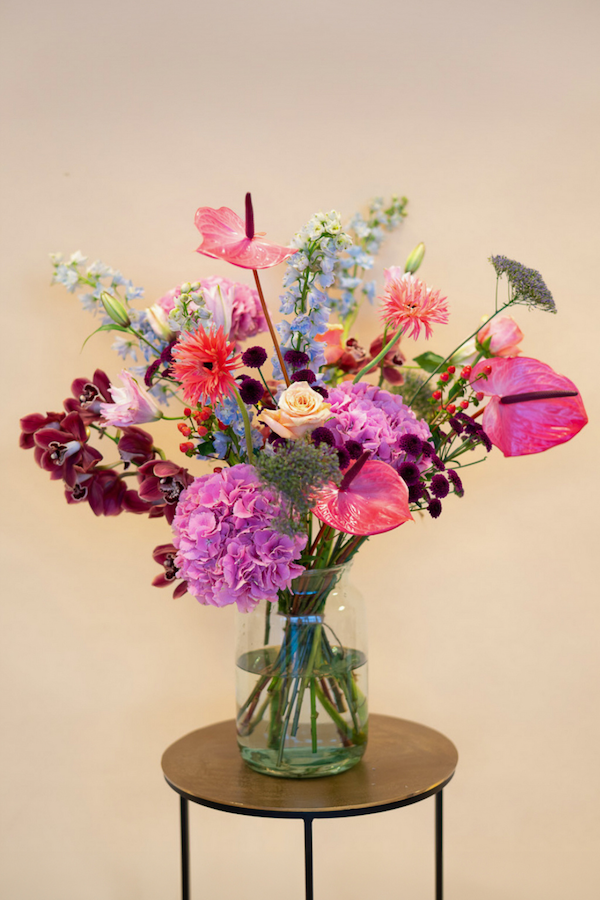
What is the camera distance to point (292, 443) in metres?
0.87

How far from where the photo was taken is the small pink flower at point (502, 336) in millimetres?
1093

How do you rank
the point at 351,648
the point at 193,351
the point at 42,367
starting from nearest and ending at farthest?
the point at 193,351, the point at 351,648, the point at 42,367

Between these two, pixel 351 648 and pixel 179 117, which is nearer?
pixel 351 648

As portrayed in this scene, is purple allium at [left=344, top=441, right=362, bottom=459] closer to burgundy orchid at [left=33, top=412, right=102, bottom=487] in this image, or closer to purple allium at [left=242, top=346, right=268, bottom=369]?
purple allium at [left=242, top=346, right=268, bottom=369]

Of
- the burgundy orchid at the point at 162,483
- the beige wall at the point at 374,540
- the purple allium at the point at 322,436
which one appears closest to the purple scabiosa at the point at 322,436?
the purple allium at the point at 322,436

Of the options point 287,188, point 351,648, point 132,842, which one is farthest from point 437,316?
point 132,842

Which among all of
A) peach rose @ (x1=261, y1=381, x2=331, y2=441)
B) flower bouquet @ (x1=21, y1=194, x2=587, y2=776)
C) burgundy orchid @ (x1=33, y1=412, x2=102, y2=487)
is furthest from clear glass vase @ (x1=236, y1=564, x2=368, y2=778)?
burgundy orchid @ (x1=33, y1=412, x2=102, y2=487)

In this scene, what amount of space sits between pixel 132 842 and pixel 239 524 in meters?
0.87

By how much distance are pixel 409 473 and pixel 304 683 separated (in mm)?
330

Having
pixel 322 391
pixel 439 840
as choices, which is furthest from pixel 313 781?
pixel 322 391

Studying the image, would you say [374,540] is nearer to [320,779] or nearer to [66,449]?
[320,779]

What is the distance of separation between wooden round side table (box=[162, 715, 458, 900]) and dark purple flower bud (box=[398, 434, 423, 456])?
1.48ft

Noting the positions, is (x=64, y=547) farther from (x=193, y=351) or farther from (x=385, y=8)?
(x=385, y=8)

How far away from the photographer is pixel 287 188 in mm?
1448
